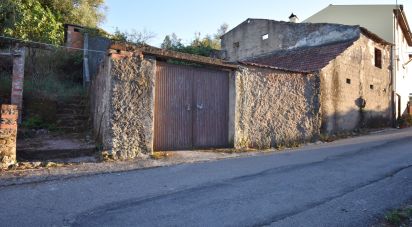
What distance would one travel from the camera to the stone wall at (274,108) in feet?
29.0

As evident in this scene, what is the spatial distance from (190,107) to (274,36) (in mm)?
11253

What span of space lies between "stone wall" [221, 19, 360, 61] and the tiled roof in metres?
A: 0.51

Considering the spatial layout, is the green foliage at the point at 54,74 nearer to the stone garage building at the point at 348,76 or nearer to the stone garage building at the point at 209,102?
the stone garage building at the point at 209,102

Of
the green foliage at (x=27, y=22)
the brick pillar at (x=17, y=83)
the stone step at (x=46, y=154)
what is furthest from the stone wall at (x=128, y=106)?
the green foliage at (x=27, y=22)

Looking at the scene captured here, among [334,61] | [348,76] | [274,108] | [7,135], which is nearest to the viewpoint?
[7,135]

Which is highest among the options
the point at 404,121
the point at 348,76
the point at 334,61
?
the point at 334,61

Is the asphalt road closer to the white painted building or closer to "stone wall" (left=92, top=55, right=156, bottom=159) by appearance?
"stone wall" (left=92, top=55, right=156, bottom=159)

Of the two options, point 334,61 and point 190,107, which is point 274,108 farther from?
point 334,61

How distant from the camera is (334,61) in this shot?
41.8 ft

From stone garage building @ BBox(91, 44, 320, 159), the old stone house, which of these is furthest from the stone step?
the old stone house

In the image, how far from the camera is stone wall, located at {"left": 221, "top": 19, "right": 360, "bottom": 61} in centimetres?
1504

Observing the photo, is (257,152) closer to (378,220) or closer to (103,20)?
(378,220)

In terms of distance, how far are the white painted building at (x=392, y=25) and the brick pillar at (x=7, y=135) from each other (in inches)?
759

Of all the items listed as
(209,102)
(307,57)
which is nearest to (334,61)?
(307,57)
